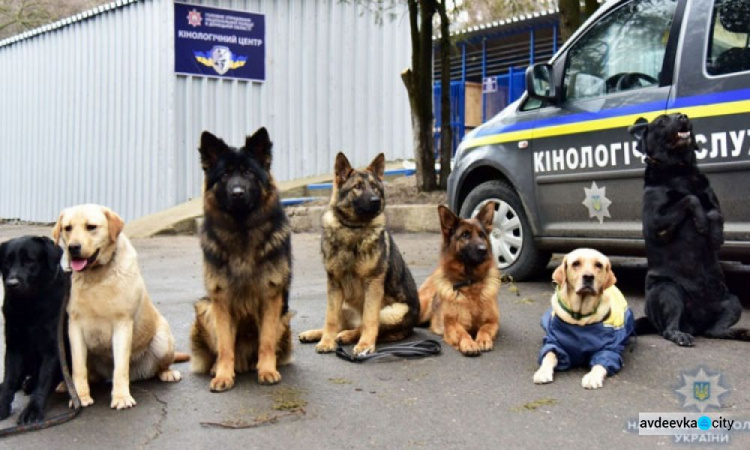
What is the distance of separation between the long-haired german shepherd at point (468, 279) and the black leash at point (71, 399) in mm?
2646

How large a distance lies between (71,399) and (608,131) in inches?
193

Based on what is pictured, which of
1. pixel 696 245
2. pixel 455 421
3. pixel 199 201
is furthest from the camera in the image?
pixel 199 201

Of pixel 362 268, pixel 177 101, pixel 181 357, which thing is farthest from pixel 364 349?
pixel 177 101

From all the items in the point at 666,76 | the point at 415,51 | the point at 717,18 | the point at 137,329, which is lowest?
the point at 137,329

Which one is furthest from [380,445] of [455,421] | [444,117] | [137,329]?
[444,117]

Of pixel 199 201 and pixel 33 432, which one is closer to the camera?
pixel 33 432

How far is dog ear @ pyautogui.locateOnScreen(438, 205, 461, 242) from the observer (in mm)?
5586

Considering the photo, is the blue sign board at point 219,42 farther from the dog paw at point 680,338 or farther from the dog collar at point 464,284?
the dog paw at point 680,338

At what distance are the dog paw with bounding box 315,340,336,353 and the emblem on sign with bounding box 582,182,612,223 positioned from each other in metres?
2.89

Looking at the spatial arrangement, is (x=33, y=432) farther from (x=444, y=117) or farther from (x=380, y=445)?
(x=444, y=117)

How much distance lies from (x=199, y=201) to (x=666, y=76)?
1045cm

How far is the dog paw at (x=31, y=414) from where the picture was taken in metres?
3.80

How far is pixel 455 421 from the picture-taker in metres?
3.89

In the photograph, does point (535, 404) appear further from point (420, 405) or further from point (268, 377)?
point (268, 377)
